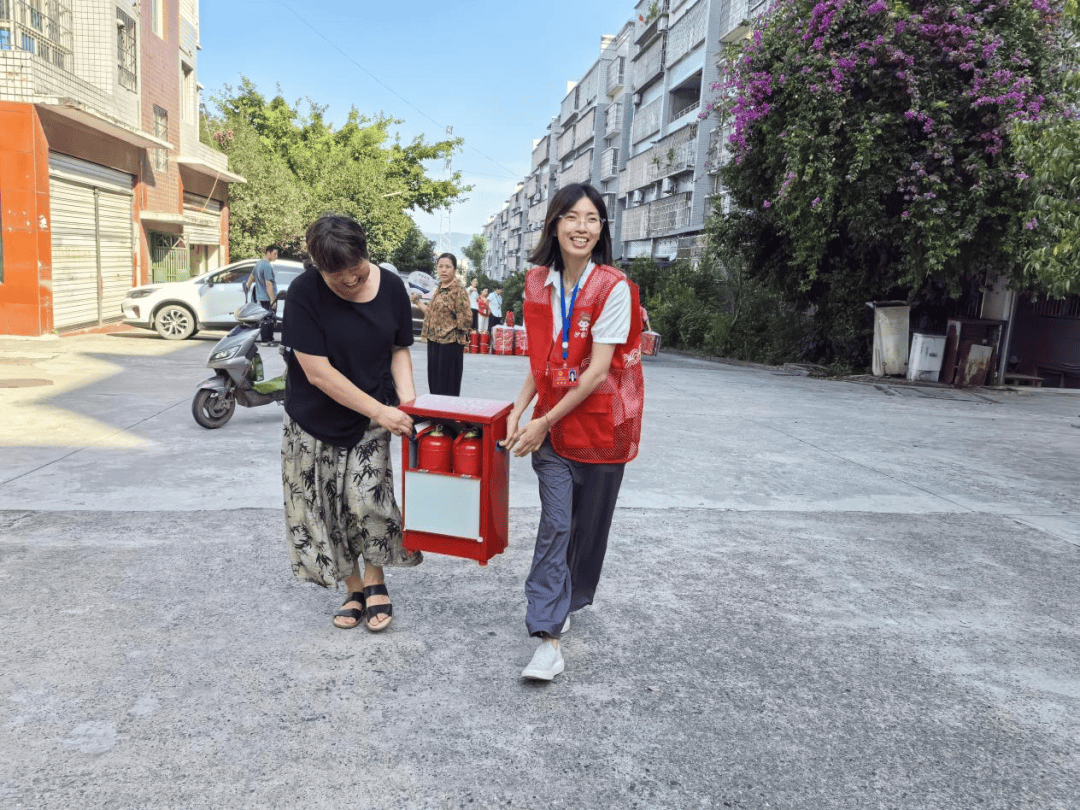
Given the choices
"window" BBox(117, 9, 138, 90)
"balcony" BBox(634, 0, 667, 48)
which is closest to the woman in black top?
"window" BBox(117, 9, 138, 90)

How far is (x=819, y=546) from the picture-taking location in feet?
16.3

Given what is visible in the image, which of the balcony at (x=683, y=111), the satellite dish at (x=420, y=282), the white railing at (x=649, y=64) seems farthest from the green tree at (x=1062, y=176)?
the white railing at (x=649, y=64)

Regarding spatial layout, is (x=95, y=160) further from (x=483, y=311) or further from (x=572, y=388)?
(x=572, y=388)

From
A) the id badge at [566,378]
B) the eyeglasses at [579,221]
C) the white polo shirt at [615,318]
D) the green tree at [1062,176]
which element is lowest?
the id badge at [566,378]

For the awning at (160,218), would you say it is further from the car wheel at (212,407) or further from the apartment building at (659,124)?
the car wheel at (212,407)

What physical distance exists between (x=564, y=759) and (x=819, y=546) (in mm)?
2775

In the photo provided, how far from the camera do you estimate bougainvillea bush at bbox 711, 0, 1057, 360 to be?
13.7 metres

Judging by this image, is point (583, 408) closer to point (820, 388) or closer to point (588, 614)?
point (588, 614)

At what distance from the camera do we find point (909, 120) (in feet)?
47.4

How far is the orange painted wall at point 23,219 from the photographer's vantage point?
14141 mm

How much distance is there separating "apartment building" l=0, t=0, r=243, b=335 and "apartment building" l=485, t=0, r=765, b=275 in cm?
1336

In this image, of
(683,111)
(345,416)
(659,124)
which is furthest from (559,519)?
(659,124)

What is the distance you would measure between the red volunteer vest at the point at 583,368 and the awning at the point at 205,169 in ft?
74.9

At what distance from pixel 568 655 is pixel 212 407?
5347 mm
